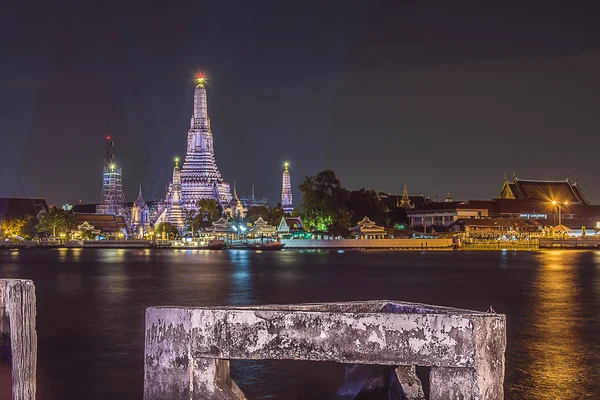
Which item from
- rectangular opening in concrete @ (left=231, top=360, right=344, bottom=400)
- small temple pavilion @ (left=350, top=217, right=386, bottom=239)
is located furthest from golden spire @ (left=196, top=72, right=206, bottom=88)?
rectangular opening in concrete @ (left=231, top=360, right=344, bottom=400)

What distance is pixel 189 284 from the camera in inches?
1325

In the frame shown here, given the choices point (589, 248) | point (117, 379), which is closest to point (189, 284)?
point (117, 379)

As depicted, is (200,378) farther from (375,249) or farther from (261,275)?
(375,249)

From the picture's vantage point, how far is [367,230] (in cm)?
8481

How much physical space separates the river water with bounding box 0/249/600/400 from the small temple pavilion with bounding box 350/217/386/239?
3619 cm

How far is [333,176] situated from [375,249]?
1100cm

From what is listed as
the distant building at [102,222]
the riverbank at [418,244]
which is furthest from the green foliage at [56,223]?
the riverbank at [418,244]

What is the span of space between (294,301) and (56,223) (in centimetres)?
8401

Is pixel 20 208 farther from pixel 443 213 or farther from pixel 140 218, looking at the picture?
pixel 443 213

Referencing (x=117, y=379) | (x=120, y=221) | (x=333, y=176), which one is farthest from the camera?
(x=120, y=221)

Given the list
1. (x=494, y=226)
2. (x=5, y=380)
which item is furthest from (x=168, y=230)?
(x=5, y=380)

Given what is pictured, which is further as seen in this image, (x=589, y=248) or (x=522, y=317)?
(x=589, y=248)

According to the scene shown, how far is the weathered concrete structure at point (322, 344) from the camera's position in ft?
17.9

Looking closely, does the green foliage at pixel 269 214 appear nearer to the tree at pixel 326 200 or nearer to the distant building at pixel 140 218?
the tree at pixel 326 200
